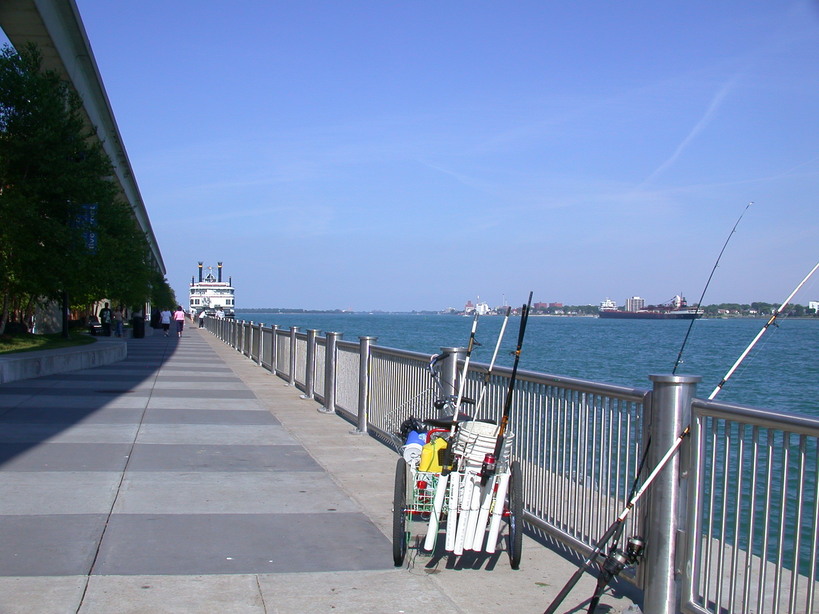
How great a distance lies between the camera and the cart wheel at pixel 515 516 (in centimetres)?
539

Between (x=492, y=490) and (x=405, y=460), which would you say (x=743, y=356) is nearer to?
(x=492, y=490)

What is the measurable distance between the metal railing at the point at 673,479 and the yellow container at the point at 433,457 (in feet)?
2.83

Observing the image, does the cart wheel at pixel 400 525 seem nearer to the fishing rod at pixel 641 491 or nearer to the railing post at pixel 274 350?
the fishing rod at pixel 641 491

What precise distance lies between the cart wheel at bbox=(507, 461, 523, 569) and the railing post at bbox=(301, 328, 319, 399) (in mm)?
9966

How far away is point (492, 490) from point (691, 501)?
120 centimetres


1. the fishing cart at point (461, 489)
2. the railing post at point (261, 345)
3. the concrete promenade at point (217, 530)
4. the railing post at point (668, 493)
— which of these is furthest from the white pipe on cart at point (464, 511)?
the railing post at point (261, 345)

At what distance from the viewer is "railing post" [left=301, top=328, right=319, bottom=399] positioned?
1533 centimetres

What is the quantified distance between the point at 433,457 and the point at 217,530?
1771 millimetres

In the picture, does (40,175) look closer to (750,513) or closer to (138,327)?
(750,513)

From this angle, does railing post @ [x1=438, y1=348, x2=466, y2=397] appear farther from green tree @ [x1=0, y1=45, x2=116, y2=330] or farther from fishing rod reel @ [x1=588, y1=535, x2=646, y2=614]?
green tree @ [x1=0, y1=45, x2=116, y2=330]

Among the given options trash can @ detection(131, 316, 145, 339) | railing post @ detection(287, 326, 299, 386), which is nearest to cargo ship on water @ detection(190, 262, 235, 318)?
trash can @ detection(131, 316, 145, 339)

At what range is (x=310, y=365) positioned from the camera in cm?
1574

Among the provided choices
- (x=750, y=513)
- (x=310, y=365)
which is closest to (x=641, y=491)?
(x=750, y=513)

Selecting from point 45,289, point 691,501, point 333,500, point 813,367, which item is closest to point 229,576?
point 333,500
